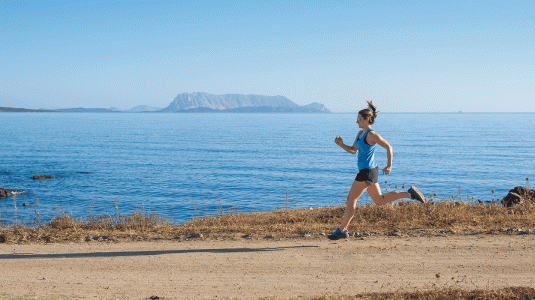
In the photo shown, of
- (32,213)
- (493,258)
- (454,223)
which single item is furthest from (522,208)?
(32,213)

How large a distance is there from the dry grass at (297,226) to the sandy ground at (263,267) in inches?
14.5

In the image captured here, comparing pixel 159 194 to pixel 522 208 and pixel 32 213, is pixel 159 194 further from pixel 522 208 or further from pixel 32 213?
pixel 522 208

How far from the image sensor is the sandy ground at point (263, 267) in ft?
17.8

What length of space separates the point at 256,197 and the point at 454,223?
1852cm

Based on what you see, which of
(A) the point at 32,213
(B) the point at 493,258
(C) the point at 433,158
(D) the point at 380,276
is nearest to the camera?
(D) the point at 380,276

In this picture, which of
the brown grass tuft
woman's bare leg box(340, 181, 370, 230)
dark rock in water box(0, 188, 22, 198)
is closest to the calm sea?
dark rock in water box(0, 188, 22, 198)

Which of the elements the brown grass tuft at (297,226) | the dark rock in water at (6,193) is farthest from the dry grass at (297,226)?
the dark rock in water at (6,193)

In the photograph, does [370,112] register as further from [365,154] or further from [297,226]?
[297,226]

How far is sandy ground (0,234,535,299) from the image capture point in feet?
17.8

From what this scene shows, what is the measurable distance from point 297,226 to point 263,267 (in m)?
2.33

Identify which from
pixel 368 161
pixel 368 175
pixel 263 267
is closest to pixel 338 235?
pixel 368 175

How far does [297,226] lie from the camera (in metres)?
8.50

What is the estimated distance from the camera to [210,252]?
A: 7.08m

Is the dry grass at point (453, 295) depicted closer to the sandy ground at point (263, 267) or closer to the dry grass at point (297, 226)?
the sandy ground at point (263, 267)
